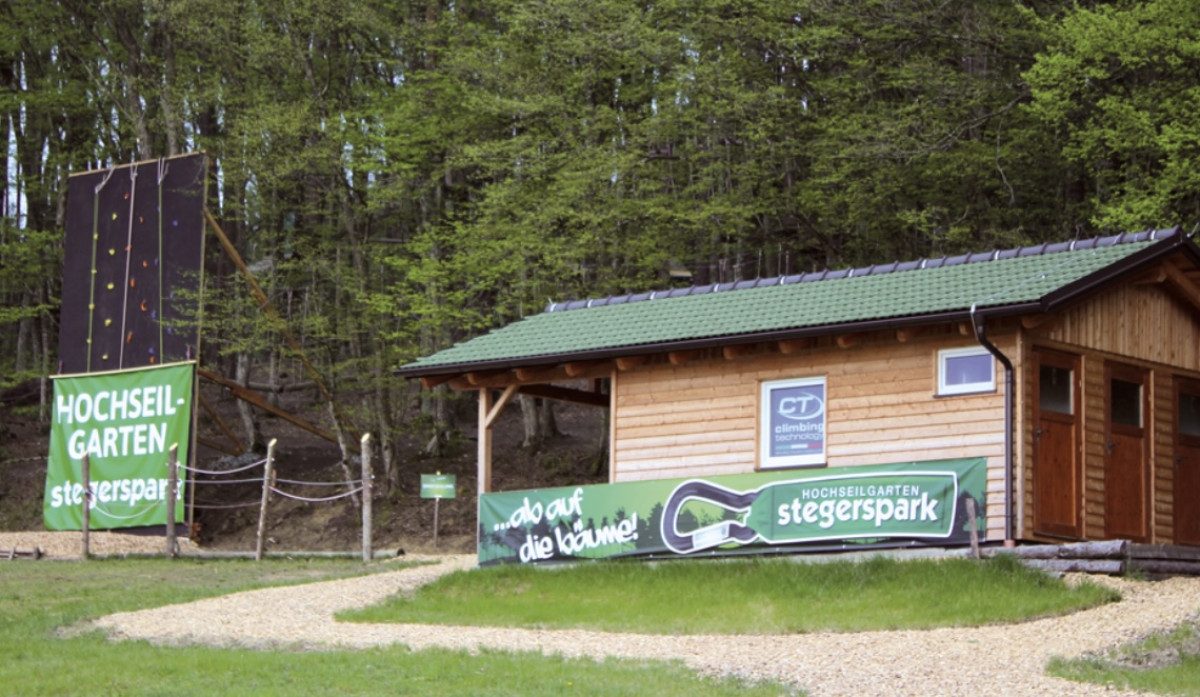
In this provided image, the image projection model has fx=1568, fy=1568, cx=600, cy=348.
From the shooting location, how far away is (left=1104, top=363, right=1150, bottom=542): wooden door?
18.9 meters

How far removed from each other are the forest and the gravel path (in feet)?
45.8

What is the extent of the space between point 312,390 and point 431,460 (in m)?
10.8

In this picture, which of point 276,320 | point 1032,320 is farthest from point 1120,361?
Answer: point 276,320

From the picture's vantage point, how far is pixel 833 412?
19422mm

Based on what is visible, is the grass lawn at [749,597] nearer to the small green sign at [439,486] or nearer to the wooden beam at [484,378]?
the wooden beam at [484,378]

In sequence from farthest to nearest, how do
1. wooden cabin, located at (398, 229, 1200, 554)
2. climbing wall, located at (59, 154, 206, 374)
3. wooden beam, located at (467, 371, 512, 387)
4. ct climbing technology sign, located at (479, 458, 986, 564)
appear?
1. climbing wall, located at (59, 154, 206, 374)
2. wooden beam, located at (467, 371, 512, 387)
3. wooden cabin, located at (398, 229, 1200, 554)
4. ct climbing technology sign, located at (479, 458, 986, 564)

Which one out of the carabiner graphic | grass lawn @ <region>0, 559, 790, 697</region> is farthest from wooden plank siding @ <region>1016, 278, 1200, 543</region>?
grass lawn @ <region>0, 559, 790, 697</region>

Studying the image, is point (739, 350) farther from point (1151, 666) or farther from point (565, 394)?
point (1151, 666)

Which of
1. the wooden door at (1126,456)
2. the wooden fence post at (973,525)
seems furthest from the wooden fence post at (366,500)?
the wooden door at (1126,456)

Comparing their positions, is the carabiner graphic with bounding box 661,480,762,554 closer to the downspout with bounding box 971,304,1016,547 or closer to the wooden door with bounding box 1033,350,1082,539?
the downspout with bounding box 971,304,1016,547

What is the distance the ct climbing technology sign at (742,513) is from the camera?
1777cm

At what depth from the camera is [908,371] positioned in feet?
61.6

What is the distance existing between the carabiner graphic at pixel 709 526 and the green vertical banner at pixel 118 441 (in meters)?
11.2

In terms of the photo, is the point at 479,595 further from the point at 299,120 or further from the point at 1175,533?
the point at 299,120
